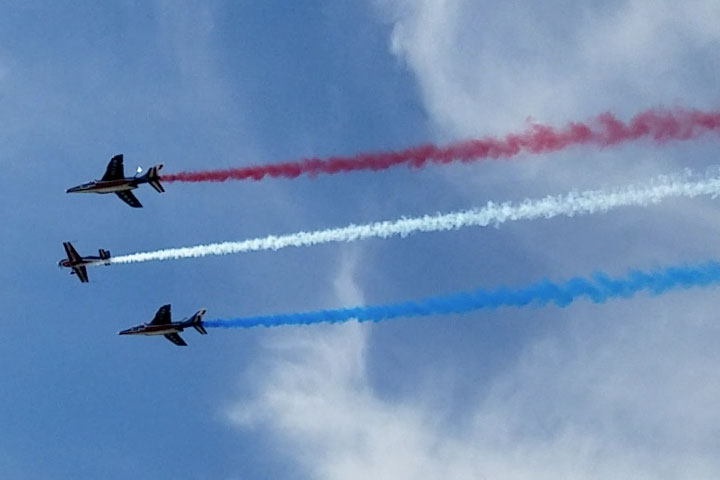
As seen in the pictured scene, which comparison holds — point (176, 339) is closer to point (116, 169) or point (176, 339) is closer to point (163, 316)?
point (163, 316)

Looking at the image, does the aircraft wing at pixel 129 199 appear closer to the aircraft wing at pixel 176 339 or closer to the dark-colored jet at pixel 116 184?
the dark-colored jet at pixel 116 184

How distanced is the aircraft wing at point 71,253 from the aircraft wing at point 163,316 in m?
8.82

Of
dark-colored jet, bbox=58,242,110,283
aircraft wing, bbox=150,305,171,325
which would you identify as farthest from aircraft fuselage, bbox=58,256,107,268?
aircraft wing, bbox=150,305,171,325

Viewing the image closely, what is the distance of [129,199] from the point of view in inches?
3319

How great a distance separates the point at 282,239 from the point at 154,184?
15298 mm

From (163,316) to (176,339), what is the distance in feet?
6.11

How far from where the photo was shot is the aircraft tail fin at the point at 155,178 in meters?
80.4

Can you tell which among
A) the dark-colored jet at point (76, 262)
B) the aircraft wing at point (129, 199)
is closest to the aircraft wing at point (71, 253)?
the dark-colored jet at point (76, 262)

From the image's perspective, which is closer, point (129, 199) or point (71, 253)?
point (129, 199)

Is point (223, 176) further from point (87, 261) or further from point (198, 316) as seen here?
point (87, 261)

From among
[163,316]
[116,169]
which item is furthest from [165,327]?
[116,169]

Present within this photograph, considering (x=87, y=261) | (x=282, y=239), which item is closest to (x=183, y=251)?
(x=282, y=239)

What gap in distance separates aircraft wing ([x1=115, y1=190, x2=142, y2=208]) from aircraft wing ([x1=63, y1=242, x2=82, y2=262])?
7390 mm

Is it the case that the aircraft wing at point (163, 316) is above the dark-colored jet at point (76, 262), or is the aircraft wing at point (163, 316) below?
below
